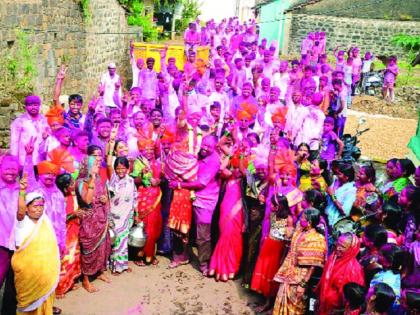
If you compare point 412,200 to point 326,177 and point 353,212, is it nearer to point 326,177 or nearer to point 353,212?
point 353,212

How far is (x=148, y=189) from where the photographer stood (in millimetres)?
6746

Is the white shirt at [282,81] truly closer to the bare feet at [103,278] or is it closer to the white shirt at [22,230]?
the bare feet at [103,278]

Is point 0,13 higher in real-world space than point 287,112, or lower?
higher

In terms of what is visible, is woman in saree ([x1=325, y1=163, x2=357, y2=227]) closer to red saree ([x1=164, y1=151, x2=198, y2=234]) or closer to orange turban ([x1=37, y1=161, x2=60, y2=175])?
red saree ([x1=164, y1=151, x2=198, y2=234])

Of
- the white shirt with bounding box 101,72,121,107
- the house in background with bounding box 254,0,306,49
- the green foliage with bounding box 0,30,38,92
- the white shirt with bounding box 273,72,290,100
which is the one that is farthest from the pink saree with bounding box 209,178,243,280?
the house in background with bounding box 254,0,306,49

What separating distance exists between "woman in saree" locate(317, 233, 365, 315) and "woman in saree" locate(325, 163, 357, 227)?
993 mm

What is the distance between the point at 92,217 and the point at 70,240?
345 mm

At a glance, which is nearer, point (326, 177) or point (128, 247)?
point (326, 177)

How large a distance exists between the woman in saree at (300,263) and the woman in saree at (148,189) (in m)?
2.01

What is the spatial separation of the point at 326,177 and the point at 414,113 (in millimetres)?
11616

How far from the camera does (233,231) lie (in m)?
6.55

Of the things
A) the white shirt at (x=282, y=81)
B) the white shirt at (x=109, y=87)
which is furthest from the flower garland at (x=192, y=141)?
the white shirt at (x=282, y=81)

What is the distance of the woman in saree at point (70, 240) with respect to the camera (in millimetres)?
5785

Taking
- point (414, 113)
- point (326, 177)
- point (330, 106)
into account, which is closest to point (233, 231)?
point (326, 177)
